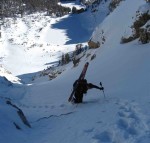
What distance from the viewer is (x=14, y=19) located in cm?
18575

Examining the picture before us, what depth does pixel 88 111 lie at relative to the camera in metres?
14.4

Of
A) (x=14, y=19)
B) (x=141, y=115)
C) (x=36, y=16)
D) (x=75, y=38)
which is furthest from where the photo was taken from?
(x=36, y=16)

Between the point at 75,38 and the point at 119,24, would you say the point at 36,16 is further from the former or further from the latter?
the point at 119,24

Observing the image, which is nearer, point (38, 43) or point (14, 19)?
point (38, 43)

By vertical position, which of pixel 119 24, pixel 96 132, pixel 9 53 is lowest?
pixel 9 53

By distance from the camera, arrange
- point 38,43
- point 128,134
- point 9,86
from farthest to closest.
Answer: point 38,43
point 9,86
point 128,134

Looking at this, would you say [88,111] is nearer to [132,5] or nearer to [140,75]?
[140,75]

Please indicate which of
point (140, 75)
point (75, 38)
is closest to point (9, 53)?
point (75, 38)

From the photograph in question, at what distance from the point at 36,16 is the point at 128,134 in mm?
191650

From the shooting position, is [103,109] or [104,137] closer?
[104,137]

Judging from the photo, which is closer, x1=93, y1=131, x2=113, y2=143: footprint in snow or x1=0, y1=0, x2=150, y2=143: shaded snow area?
x1=93, y1=131, x2=113, y2=143: footprint in snow

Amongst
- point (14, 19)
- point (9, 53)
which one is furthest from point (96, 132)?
point (14, 19)

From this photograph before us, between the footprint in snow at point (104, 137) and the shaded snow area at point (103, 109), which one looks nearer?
the footprint in snow at point (104, 137)

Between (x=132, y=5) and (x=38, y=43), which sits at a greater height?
(x=132, y=5)
